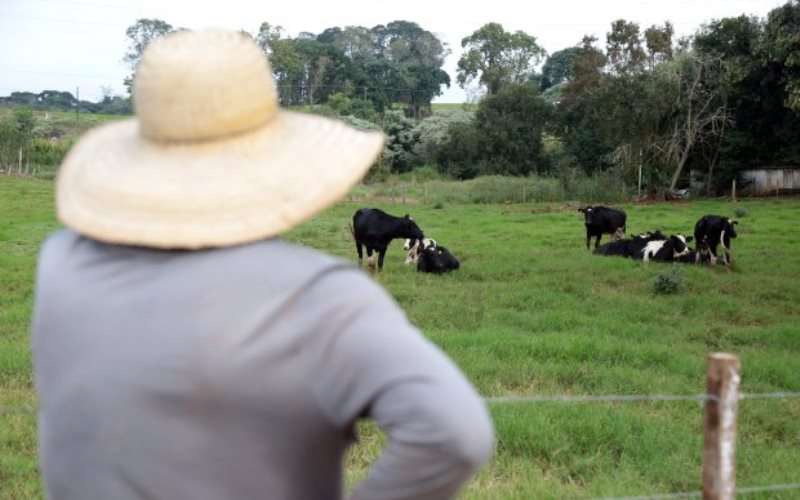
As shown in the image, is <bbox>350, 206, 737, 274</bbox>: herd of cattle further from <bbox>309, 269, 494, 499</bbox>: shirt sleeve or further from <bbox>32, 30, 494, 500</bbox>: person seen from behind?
<bbox>309, 269, 494, 499</bbox>: shirt sleeve

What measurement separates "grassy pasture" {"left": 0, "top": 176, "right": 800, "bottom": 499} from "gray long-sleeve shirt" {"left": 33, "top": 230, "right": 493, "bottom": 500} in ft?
11.3

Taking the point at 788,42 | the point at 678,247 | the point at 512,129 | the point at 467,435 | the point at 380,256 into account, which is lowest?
the point at 380,256

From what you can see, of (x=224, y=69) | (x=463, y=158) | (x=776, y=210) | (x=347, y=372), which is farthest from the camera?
(x=463, y=158)

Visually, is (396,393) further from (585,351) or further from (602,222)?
(602,222)

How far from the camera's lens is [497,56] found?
259ft

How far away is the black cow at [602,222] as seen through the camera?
18.9m

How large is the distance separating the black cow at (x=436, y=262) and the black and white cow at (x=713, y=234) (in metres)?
4.58

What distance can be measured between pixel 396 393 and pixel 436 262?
1315cm

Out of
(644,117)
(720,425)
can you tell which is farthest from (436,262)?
(644,117)

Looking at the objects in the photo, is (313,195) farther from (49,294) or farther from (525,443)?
(525,443)

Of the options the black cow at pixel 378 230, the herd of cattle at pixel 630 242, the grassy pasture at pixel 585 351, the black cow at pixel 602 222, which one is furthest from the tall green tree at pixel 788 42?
the black cow at pixel 378 230

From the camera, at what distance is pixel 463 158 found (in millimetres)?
47250

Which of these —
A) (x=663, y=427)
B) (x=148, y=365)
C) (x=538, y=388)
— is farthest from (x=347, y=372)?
(x=538, y=388)

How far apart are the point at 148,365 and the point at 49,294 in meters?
0.32
